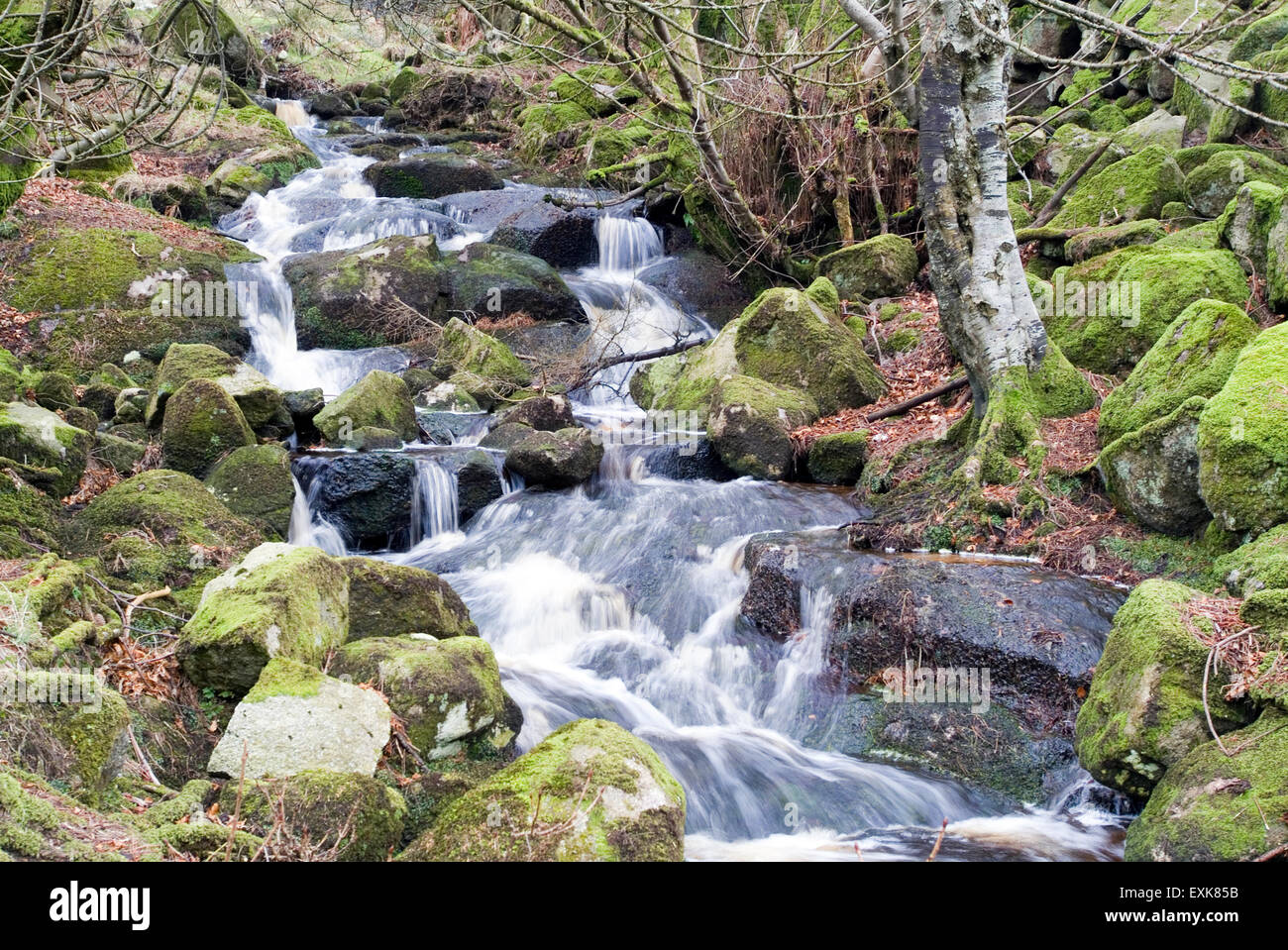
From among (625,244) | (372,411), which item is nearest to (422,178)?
(625,244)

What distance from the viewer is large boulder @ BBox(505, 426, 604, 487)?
29.4 ft

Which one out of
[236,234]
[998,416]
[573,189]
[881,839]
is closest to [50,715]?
[881,839]

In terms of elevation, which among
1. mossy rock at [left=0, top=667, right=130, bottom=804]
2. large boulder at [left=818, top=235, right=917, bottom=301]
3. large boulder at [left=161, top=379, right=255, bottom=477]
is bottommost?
mossy rock at [left=0, top=667, right=130, bottom=804]

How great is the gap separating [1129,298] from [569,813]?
23.0 feet

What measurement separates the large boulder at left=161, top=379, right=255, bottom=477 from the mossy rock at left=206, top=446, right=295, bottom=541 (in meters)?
0.20

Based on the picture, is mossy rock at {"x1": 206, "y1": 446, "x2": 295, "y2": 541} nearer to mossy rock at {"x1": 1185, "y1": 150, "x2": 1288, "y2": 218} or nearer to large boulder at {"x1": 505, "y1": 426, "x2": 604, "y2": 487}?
large boulder at {"x1": 505, "y1": 426, "x2": 604, "y2": 487}

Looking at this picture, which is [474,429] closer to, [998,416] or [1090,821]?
[998,416]

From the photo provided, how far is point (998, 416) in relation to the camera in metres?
7.32

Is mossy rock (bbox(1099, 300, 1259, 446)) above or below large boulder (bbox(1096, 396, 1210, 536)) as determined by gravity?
above

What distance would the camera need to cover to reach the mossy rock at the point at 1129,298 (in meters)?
7.68

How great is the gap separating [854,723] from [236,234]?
1334 cm

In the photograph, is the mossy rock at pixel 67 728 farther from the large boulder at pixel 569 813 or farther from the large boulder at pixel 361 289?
the large boulder at pixel 361 289

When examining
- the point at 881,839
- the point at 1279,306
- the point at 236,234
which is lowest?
the point at 881,839

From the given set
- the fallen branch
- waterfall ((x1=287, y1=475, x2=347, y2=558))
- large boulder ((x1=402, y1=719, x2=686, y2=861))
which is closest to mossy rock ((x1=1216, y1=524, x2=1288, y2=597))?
large boulder ((x1=402, y1=719, x2=686, y2=861))
